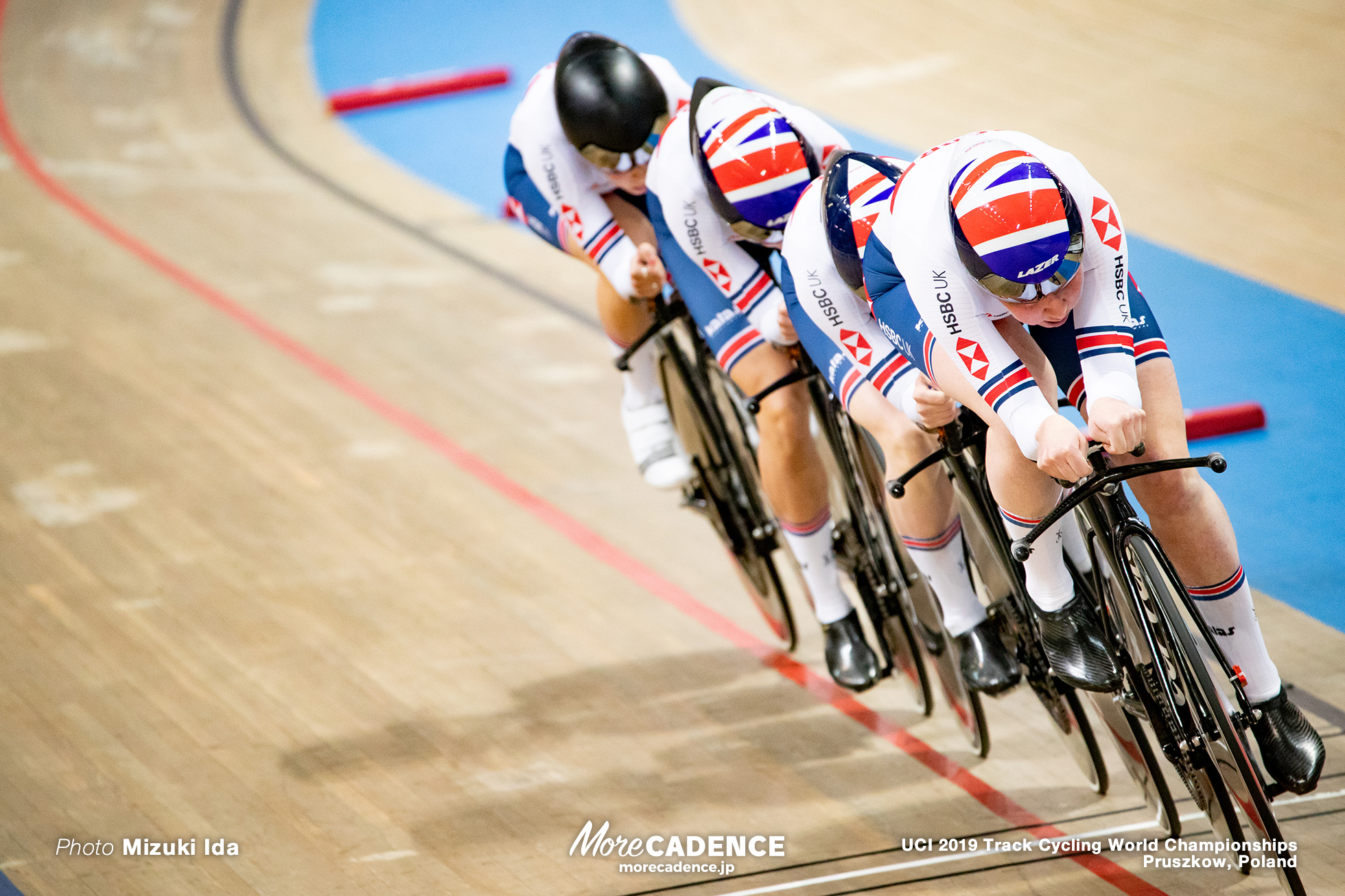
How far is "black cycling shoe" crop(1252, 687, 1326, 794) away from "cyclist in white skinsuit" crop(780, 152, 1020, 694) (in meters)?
0.58

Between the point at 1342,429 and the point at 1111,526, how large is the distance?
242 cm

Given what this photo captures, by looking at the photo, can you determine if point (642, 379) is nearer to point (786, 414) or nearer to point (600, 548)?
point (600, 548)

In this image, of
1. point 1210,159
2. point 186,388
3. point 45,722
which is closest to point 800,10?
point 1210,159

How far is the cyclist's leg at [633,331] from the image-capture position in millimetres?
3895

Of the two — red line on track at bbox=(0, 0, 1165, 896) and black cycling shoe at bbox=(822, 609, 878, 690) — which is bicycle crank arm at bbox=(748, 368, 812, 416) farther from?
red line on track at bbox=(0, 0, 1165, 896)

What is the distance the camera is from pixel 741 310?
3.34m

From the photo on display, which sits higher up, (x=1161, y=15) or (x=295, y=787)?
(x=1161, y=15)

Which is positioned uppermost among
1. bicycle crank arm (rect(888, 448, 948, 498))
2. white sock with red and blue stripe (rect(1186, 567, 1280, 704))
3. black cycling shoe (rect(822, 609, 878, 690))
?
bicycle crank arm (rect(888, 448, 948, 498))

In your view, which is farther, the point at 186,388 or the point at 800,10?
the point at 800,10

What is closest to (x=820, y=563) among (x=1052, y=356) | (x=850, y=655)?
(x=850, y=655)

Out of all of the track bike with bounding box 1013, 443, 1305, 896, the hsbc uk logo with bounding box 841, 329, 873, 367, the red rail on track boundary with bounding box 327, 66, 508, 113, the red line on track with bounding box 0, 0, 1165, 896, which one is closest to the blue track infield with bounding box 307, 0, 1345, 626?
the red rail on track boundary with bounding box 327, 66, 508, 113

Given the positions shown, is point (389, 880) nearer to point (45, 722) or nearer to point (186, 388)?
point (45, 722)

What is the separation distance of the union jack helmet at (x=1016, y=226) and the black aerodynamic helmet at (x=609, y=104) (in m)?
→ 1.22

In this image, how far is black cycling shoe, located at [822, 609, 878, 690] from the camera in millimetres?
3387
